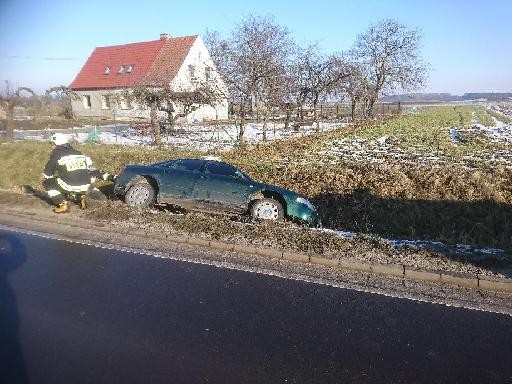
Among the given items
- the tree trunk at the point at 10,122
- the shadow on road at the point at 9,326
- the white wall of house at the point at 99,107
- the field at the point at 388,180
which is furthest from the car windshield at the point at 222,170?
the white wall of house at the point at 99,107

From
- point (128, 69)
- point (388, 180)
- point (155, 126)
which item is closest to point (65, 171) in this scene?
point (388, 180)

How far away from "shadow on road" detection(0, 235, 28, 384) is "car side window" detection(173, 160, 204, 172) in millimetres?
3506

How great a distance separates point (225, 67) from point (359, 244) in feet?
52.4

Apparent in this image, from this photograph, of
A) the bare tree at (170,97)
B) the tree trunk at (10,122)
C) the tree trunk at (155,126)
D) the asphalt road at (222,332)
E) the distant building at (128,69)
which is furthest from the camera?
the distant building at (128,69)

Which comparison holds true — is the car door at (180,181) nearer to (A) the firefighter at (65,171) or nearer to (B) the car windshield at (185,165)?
(B) the car windshield at (185,165)

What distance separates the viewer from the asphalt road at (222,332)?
11.4ft

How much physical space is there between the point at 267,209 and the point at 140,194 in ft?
9.27

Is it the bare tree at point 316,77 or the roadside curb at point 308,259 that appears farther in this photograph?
the bare tree at point 316,77

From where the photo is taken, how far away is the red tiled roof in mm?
38875

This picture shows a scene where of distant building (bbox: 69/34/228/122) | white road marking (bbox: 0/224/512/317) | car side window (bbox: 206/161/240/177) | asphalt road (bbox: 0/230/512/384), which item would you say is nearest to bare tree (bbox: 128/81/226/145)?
car side window (bbox: 206/161/240/177)

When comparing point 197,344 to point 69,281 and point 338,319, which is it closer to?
point 338,319

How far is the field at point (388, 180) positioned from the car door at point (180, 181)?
3542mm

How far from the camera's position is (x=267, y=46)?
20.5 meters

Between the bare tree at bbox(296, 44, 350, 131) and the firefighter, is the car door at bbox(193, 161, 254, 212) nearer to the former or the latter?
the firefighter
